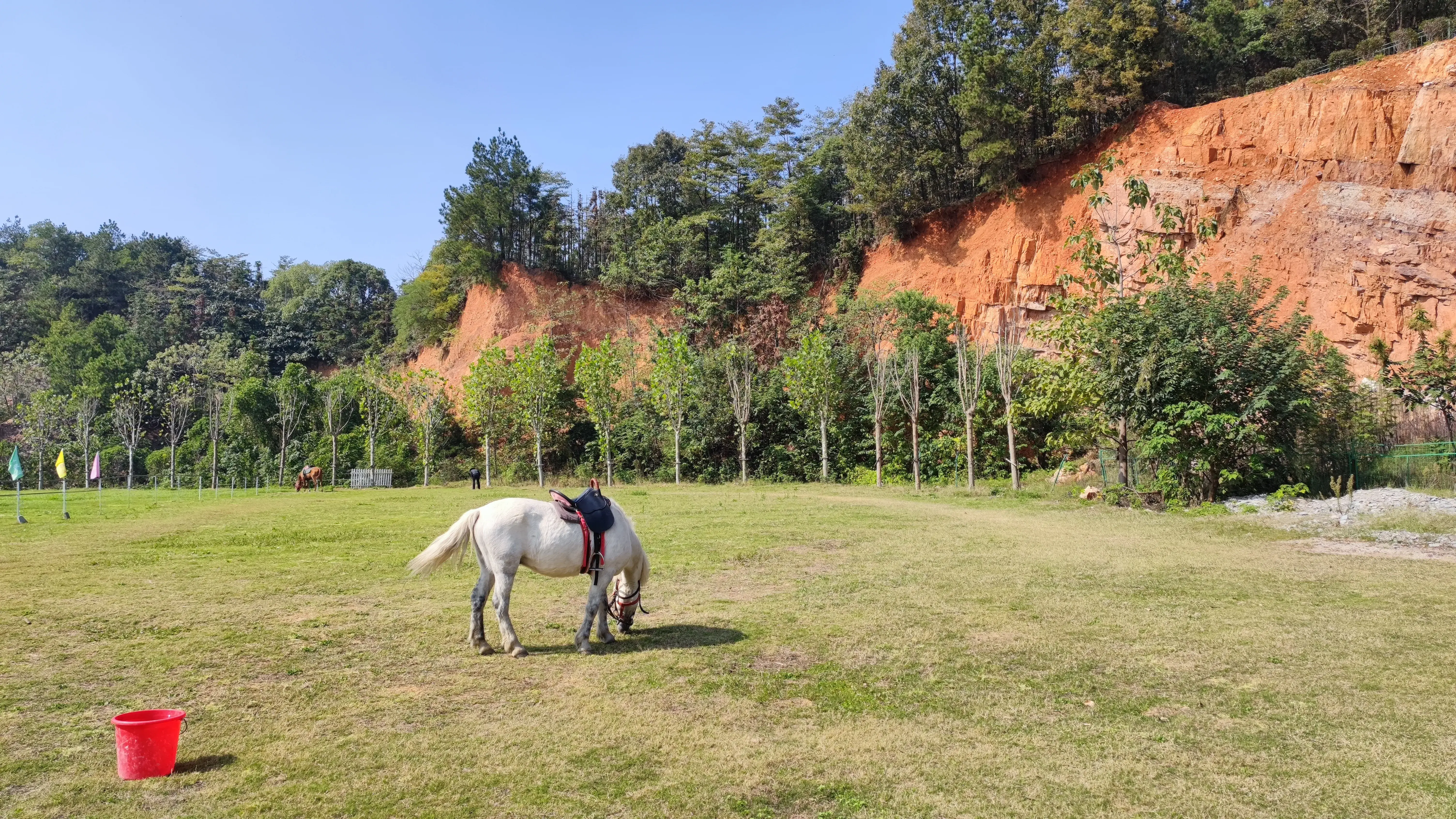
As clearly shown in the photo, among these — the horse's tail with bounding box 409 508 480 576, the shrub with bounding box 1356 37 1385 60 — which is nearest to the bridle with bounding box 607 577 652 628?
the horse's tail with bounding box 409 508 480 576

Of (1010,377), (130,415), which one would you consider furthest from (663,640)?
(130,415)

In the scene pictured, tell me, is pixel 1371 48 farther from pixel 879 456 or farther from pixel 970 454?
pixel 879 456

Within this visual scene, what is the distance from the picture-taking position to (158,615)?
879 cm

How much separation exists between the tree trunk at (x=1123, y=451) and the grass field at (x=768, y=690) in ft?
29.1

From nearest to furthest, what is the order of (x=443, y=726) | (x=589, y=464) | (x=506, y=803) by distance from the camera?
(x=506, y=803) → (x=443, y=726) → (x=589, y=464)

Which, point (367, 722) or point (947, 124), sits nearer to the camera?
point (367, 722)

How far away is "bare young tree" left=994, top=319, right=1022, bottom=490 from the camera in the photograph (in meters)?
25.8

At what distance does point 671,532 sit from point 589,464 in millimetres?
24357

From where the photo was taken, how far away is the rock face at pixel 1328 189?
28.7 metres

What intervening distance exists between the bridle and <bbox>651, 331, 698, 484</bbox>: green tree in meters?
27.1

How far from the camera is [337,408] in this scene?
44.4 meters

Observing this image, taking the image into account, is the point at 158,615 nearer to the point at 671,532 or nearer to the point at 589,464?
the point at 671,532

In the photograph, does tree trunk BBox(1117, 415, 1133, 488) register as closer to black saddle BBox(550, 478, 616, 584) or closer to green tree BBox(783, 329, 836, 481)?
green tree BBox(783, 329, 836, 481)

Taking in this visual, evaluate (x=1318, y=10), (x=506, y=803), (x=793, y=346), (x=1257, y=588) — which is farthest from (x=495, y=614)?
(x=1318, y=10)
